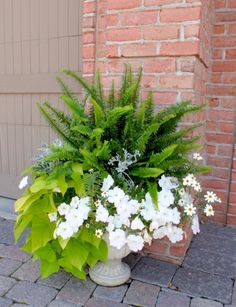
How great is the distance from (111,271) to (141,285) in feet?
0.60

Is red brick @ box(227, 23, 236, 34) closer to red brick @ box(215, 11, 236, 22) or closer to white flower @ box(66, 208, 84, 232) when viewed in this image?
red brick @ box(215, 11, 236, 22)

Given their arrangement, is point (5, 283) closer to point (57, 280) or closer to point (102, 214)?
point (57, 280)

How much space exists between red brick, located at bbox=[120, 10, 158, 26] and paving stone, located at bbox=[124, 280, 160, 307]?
1.47 m

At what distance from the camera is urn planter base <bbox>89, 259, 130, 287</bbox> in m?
1.78

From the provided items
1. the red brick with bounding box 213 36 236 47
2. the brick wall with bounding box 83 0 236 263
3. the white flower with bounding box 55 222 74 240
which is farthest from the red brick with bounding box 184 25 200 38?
the white flower with bounding box 55 222 74 240

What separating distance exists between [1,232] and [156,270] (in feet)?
3.94

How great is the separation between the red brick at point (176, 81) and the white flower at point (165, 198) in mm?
628

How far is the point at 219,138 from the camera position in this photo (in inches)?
96.8

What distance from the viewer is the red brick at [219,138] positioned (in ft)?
7.97

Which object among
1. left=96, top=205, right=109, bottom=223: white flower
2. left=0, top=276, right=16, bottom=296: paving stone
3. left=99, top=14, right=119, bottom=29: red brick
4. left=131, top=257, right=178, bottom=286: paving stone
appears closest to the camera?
left=96, top=205, right=109, bottom=223: white flower

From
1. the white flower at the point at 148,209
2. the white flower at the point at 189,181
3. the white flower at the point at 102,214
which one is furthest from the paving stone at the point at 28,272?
the white flower at the point at 189,181

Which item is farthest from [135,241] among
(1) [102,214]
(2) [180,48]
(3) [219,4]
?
(3) [219,4]

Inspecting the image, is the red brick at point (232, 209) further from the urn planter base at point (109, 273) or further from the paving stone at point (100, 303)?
the paving stone at point (100, 303)

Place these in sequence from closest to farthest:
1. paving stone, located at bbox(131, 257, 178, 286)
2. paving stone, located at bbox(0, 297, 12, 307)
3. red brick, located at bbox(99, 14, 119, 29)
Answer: paving stone, located at bbox(0, 297, 12, 307)
paving stone, located at bbox(131, 257, 178, 286)
red brick, located at bbox(99, 14, 119, 29)
